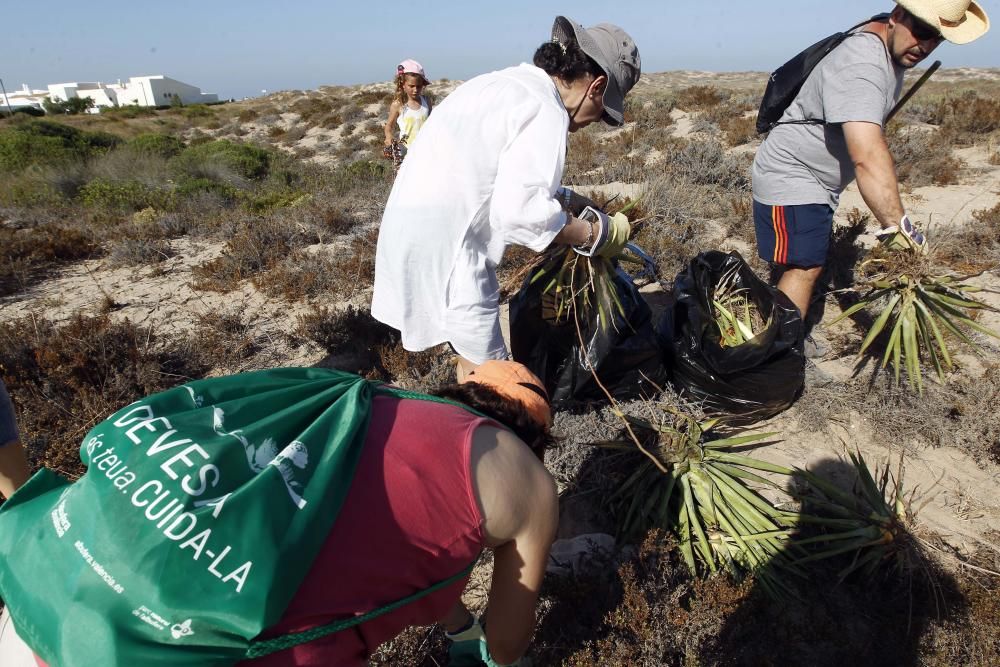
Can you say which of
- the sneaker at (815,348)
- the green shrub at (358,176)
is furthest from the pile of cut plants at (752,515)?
the green shrub at (358,176)

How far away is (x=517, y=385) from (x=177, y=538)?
2.47ft

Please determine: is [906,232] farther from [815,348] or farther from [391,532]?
[391,532]

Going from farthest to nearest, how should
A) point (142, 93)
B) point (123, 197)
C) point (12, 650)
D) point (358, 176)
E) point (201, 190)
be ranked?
1. point (142, 93)
2. point (358, 176)
3. point (201, 190)
4. point (123, 197)
5. point (12, 650)

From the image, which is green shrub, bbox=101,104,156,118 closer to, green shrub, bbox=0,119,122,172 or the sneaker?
green shrub, bbox=0,119,122,172

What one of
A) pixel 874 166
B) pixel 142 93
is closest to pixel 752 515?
pixel 874 166

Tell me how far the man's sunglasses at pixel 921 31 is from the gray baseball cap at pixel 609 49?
4.69 feet

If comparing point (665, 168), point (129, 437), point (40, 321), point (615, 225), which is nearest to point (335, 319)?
point (40, 321)

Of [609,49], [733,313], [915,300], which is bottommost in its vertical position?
[733,313]

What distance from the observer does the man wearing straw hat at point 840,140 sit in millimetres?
2348

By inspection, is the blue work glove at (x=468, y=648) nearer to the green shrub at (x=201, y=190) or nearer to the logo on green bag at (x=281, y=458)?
the logo on green bag at (x=281, y=458)

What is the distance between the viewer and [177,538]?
0.79 metres

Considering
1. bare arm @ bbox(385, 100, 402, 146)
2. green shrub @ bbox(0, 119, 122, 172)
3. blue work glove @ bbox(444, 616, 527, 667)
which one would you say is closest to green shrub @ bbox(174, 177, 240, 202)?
bare arm @ bbox(385, 100, 402, 146)

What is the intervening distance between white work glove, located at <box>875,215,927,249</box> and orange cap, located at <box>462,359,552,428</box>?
2217 mm

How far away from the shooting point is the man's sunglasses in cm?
229
